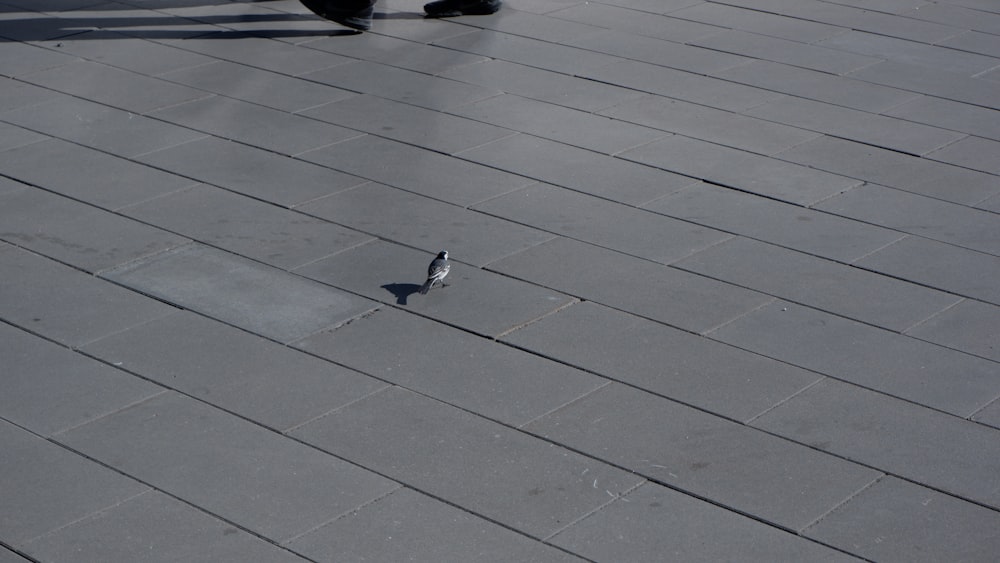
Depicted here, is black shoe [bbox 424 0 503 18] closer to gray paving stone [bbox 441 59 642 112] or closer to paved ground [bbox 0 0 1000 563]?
paved ground [bbox 0 0 1000 563]

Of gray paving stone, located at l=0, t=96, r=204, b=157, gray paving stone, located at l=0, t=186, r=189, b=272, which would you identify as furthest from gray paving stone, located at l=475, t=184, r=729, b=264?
gray paving stone, located at l=0, t=96, r=204, b=157

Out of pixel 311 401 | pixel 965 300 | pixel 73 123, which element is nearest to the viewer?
pixel 311 401

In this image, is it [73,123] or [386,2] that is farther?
[386,2]

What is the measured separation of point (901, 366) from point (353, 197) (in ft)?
10.9

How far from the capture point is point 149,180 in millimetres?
8008

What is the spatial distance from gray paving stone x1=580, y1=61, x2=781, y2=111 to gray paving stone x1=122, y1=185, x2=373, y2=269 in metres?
3.32

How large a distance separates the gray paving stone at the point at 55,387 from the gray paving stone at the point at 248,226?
4.27 ft

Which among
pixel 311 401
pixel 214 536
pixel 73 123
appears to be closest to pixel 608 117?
pixel 73 123

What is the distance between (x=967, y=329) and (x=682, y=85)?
13.0ft

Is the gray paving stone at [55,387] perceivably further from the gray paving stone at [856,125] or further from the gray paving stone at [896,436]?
the gray paving stone at [856,125]

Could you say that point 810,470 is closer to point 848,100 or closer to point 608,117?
point 608,117

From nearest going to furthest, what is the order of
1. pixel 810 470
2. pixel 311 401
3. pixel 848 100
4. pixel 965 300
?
pixel 810 470, pixel 311 401, pixel 965 300, pixel 848 100

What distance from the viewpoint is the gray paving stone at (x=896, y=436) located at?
17.3 ft

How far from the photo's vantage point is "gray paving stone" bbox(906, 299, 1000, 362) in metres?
6.28
